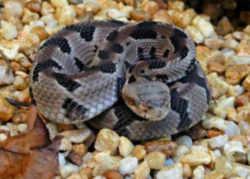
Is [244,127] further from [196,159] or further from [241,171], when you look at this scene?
[196,159]

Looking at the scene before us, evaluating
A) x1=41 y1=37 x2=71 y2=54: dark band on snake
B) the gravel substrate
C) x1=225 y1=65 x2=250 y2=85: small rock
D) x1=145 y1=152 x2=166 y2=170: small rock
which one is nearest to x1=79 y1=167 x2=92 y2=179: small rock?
the gravel substrate

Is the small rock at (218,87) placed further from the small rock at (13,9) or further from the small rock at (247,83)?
the small rock at (13,9)

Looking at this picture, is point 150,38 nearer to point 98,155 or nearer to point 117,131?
point 117,131

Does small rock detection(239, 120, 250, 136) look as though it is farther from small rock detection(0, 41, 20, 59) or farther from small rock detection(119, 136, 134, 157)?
small rock detection(0, 41, 20, 59)

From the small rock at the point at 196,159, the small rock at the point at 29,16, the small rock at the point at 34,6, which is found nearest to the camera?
the small rock at the point at 196,159

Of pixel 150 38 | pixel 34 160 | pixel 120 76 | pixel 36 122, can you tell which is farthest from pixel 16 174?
pixel 150 38

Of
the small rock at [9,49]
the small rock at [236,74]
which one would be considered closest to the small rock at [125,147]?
the small rock at [236,74]
